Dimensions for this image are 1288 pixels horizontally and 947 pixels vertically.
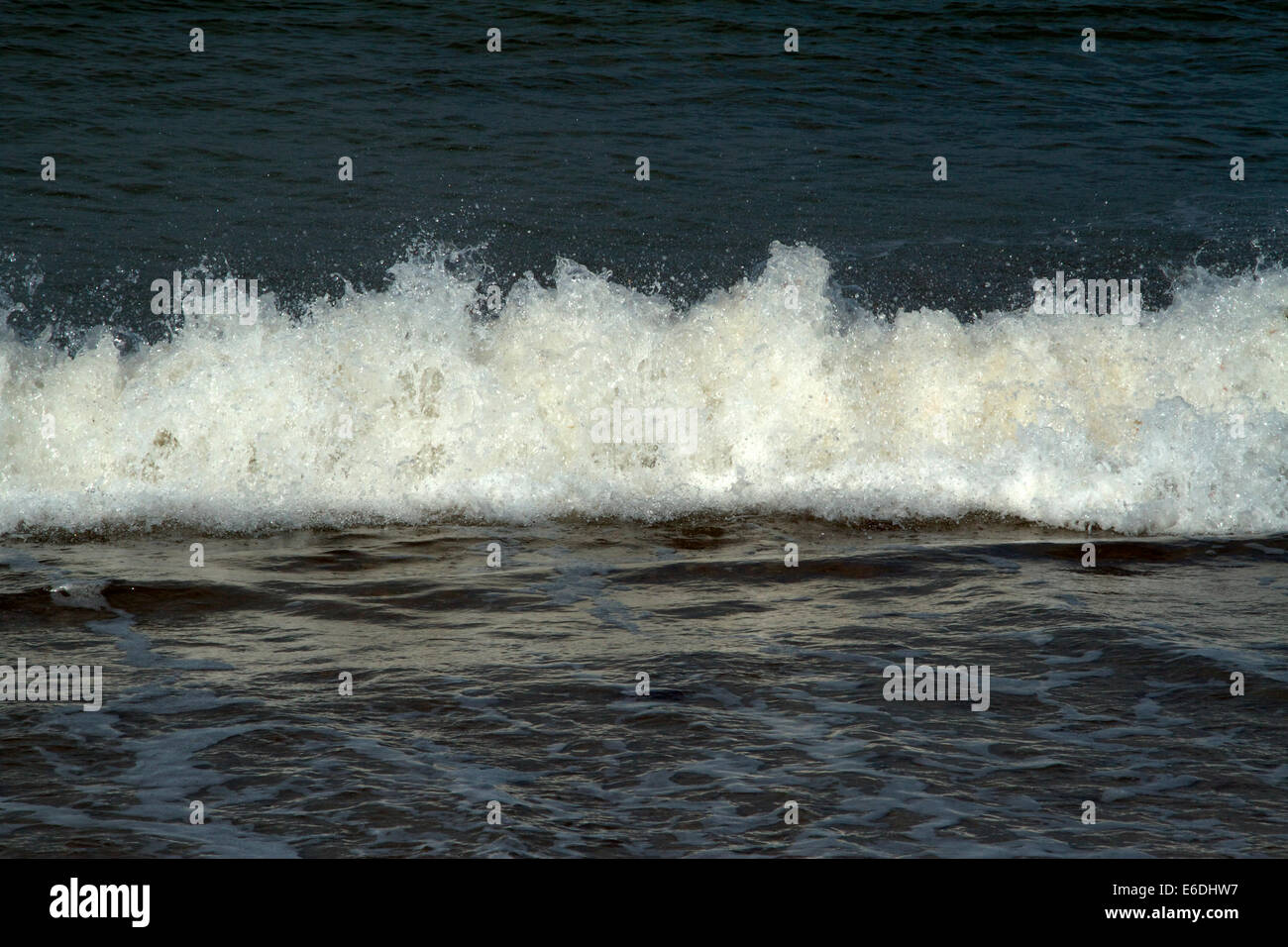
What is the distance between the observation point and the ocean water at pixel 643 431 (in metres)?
4.47

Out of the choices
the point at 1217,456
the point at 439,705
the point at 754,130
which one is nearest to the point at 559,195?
the point at 754,130

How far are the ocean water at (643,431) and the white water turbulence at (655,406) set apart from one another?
4cm

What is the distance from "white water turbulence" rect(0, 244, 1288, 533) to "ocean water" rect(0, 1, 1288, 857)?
37 mm

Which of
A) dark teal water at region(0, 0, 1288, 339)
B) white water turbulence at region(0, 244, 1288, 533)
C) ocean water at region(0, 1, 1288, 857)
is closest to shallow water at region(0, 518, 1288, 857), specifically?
ocean water at region(0, 1, 1288, 857)

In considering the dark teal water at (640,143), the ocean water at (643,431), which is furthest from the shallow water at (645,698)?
the dark teal water at (640,143)

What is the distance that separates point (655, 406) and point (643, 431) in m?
0.24

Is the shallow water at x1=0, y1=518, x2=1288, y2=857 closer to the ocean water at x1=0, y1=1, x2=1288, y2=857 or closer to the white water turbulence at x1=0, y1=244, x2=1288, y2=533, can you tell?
the ocean water at x1=0, y1=1, x2=1288, y2=857

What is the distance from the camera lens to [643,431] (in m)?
9.24

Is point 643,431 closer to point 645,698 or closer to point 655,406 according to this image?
point 655,406

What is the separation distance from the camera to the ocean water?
4.47 metres

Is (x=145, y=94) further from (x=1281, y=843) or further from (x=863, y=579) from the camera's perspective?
(x=1281, y=843)

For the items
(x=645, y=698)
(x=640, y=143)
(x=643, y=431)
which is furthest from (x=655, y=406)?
(x=640, y=143)

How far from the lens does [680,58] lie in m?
16.4

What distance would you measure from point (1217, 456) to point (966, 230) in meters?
5.43
